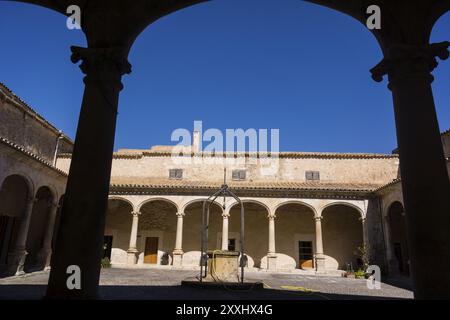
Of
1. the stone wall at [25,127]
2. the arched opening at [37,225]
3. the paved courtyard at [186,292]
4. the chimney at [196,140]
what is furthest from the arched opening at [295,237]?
the stone wall at [25,127]

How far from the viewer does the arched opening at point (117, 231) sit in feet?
66.2

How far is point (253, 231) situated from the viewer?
2066 cm

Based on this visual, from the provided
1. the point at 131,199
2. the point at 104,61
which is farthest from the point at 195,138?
the point at 104,61

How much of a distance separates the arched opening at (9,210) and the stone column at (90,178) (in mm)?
12430

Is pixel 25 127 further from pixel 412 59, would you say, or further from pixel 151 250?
pixel 412 59

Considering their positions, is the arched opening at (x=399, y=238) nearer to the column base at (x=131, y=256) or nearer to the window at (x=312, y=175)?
the window at (x=312, y=175)

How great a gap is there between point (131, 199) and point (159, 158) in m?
4.23

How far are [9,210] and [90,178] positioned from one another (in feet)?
46.2

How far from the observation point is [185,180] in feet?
70.8

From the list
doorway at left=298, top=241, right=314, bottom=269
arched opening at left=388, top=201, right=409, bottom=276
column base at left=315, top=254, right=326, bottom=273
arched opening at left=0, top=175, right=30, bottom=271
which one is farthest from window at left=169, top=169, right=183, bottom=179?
arched opening at left=388, top=201, right=409, bottom=276

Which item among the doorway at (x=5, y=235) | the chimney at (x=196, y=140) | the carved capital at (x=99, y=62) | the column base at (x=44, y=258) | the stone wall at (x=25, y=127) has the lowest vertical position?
the column base at (x=44, y=258)

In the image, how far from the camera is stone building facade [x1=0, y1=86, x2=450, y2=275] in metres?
16.9

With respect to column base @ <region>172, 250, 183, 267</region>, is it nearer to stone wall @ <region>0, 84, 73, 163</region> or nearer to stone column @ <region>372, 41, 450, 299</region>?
stone wall @ <region>0, 84, 73, 163</region>
